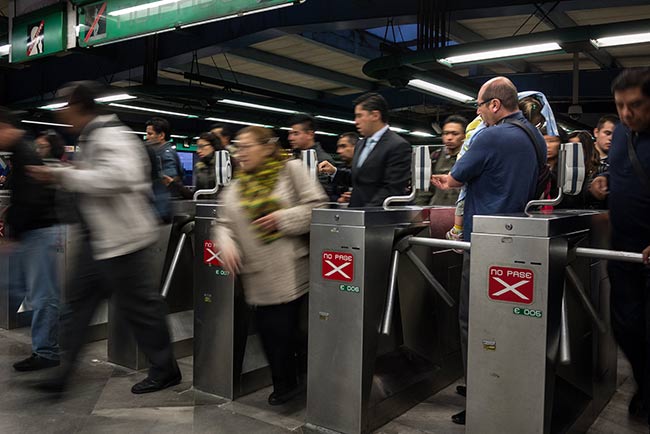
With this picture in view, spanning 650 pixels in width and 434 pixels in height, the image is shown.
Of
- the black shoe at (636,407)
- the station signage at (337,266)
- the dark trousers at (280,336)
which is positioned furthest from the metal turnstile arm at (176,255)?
the black shoe at (636,407)

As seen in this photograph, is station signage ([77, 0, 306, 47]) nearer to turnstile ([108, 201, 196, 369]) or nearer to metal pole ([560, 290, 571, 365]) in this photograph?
turnstile ([108, 201, 196, 369])

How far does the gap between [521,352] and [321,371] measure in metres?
0.75

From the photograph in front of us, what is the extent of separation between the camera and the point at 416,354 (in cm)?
261

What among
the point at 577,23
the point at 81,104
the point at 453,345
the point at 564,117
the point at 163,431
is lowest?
the point at 163,431

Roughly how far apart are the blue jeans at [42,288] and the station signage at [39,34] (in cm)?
219

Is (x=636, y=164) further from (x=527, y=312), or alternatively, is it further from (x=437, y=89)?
(x=437, y=89)

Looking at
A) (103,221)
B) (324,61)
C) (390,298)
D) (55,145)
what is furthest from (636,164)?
(324,61)

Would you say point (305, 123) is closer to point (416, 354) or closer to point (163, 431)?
point (416, 354)

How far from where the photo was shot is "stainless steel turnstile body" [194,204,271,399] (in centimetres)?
262

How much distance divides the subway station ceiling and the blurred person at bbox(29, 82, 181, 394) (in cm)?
285

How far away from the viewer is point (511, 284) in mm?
1841

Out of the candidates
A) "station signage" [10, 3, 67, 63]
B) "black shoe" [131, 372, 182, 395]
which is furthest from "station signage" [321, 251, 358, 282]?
"station signage" [10, 3, 67, 63]

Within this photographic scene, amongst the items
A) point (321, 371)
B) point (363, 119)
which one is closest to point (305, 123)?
point (363, 119)

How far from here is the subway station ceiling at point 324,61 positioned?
210 inches
